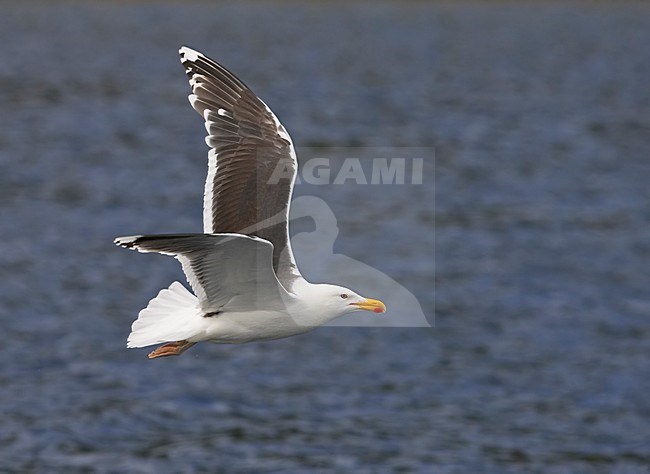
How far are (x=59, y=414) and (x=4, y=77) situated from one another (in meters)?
31.6

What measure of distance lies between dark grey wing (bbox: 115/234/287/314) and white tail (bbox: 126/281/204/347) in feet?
0.55

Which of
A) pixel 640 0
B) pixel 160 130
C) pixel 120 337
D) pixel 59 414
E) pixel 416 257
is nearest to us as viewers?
pixel 59 414

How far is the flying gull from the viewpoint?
29.6ft

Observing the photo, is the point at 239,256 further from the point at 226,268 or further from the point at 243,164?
the point at 243,164

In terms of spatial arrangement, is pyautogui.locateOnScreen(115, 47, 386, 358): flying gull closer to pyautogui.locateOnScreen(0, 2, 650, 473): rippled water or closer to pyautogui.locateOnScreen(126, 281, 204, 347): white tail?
pyautogui.locateOnScreen(126, 281, 204, 347): white tail

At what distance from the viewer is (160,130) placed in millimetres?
37406

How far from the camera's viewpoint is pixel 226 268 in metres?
8.98

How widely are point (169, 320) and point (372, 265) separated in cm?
1466

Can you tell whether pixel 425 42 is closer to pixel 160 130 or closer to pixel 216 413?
pixel 160 130

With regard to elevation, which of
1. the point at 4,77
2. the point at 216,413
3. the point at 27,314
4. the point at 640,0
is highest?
the point at 640,0

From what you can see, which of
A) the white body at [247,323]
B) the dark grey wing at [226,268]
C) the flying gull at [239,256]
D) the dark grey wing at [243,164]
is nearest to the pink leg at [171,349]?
the flying gull at [239,256]

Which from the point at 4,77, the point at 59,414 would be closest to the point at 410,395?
the point at 59,414

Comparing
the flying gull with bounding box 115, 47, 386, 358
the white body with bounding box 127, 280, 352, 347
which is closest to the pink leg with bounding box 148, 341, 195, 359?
the flying gull with bounding box 115, 47, 386, 358

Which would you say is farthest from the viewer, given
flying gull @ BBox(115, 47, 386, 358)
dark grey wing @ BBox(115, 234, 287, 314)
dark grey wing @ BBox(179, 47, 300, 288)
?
dark grey wing @ BBox(179, 47, 300, 288)
